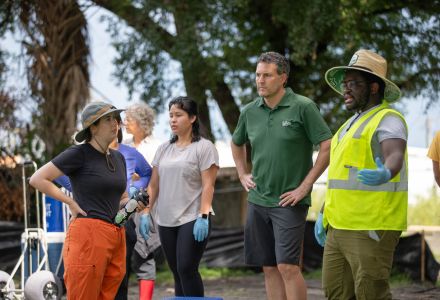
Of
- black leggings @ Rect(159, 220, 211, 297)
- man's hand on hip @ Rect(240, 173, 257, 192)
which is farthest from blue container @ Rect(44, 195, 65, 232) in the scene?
man's hand on hip @ Rect(240, 173, 257, 192)

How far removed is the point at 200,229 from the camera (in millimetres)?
7105

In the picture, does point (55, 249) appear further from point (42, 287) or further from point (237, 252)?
point (237, 252)

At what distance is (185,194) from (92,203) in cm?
118

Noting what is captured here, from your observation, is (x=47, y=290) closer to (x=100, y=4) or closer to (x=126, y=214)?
(x=126, y=214)

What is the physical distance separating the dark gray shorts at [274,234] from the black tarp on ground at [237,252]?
17.5 ft

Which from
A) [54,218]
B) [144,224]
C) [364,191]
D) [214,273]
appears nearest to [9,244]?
[54,218]

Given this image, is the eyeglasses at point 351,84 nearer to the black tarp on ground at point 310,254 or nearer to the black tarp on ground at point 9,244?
the black tarp on ground at point 310,254

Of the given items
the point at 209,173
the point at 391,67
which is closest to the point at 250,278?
the point at 391,67

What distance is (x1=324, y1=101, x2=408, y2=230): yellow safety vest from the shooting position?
5.28 metres

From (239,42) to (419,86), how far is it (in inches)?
106

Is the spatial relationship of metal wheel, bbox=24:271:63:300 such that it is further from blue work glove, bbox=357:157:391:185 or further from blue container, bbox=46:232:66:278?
blue work glove, bbox=357:157:391:185

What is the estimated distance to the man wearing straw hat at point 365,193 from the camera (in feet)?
17.2

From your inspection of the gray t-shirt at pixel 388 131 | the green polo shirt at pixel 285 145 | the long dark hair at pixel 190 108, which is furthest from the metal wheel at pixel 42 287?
the gray t-shirt at pixel 388 131

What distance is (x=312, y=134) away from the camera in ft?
21.9
